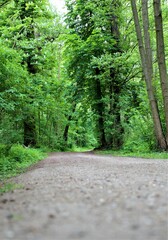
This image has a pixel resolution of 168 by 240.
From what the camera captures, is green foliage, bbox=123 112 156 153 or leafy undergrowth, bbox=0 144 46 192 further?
green foliage, bbox=123 112 156 153

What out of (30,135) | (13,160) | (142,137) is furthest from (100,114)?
(13,160)

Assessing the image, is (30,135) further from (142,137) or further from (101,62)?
(142,137)

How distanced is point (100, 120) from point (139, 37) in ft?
25.3

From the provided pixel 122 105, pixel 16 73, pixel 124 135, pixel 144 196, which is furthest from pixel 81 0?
pixel 144 196

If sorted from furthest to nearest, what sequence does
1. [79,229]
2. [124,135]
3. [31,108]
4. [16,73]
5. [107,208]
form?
[124,135] → [31,108] → [16,73] → [107,208] → [79,229]

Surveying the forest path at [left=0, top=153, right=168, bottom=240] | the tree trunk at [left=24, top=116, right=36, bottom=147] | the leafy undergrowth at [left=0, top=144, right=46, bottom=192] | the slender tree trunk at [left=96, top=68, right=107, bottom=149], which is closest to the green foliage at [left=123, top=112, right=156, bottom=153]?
the slender tree trunk at [left=96, top=68, right=107, bottom=149]

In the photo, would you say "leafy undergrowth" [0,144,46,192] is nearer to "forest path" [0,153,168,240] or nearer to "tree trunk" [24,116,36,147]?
"forest path" [0,153,168,240]

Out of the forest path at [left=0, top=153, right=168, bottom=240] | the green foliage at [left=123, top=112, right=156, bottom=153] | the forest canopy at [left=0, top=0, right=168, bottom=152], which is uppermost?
the forest canopy at [left=0, top=0, right=168, bottom=152]

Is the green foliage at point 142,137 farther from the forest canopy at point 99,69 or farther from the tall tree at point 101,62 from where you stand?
the tall tree at point 101,62

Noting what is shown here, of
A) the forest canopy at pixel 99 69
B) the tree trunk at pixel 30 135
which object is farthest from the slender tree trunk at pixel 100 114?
the tree trunk at pixel 30 135

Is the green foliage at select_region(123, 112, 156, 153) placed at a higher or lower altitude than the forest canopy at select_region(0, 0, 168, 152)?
lower

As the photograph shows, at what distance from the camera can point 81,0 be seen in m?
19.0

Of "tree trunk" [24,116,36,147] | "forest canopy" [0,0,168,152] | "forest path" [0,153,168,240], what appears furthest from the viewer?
"tree trunk" [24,116,36,147]

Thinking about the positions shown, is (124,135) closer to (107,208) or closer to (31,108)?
(31,108)
